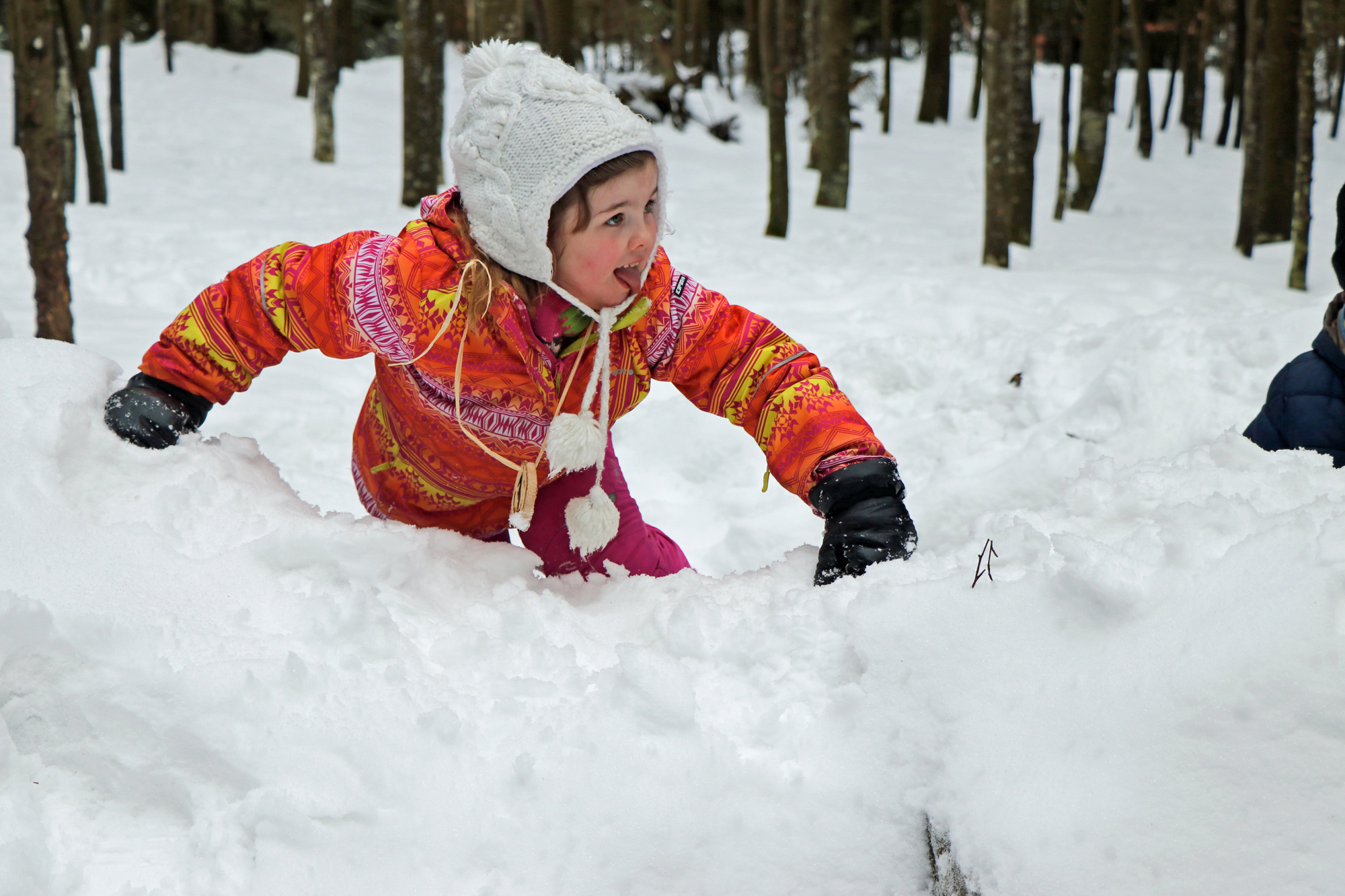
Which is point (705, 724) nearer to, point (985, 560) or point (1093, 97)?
point (985, 560)

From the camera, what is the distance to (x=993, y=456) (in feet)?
11.7

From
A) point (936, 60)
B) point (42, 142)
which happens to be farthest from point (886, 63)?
point (42, 142)

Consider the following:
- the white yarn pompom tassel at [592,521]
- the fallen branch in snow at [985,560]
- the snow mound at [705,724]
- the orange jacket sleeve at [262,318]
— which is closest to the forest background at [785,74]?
the orange jacket sleeve at [262,318]

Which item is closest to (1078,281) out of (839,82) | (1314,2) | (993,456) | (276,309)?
(1314,2)

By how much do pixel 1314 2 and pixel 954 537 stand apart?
5.00 m

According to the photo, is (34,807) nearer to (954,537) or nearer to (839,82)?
(954,537)

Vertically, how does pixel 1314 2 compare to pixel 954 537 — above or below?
above

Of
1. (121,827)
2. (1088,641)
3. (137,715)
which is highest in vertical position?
(1088,641)

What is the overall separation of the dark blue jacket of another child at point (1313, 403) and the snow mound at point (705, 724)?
1.15 meters

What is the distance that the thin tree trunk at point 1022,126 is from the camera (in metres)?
6.70

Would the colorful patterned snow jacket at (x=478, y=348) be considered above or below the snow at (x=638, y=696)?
above

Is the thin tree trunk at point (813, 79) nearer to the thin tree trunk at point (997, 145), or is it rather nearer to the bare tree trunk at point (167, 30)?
the thin tree trunk at point (997, 145)

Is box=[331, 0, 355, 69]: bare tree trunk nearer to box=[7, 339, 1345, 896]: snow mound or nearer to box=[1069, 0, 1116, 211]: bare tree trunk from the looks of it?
box=[1069, 0, 1116, 211]: bare tree trunk

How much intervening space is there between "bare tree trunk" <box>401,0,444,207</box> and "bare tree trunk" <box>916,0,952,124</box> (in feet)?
30.8
